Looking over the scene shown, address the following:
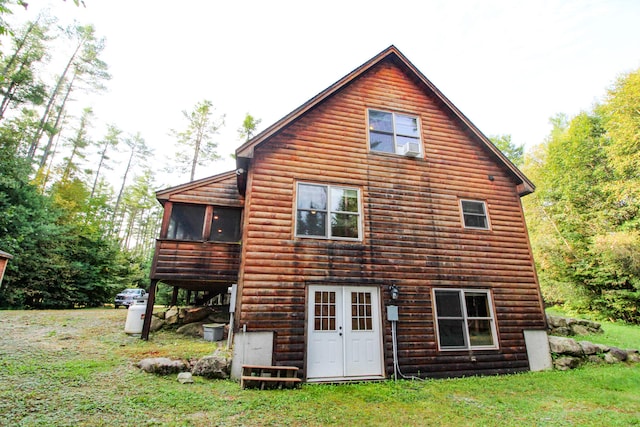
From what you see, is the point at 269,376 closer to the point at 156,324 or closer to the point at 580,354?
the point at 156,324

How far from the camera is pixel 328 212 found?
764cm

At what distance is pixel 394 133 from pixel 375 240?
365cm

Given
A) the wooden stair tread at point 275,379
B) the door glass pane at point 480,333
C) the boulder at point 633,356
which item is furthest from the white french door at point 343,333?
the boulder at point 633,356

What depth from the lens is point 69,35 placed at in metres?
21.0

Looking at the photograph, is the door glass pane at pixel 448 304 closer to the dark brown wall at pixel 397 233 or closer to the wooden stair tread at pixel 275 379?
the dark brown wall at pixel 397 233

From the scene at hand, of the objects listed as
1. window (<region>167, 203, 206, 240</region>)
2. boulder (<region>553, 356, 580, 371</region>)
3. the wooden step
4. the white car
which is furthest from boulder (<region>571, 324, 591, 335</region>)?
the white car

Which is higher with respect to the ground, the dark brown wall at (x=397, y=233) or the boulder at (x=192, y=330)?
the dark brown wall at (x=397, y=233)

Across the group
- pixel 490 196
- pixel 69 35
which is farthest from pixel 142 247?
pixel 490 196

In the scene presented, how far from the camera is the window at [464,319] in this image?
7.41m

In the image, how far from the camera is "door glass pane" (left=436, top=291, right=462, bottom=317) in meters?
7.56

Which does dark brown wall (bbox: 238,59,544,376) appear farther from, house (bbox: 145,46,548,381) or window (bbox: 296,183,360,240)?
window (bbox: 296,183,360,240)

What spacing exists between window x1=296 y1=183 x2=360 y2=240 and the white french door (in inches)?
57.1

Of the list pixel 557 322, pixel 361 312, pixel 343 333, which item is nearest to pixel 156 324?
pixel 343 333

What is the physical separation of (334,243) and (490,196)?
18.2 feet
